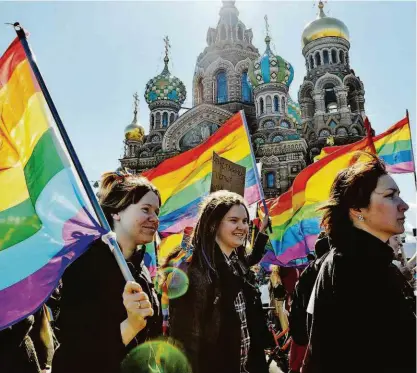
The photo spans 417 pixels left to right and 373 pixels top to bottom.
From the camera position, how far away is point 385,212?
1.95 metres

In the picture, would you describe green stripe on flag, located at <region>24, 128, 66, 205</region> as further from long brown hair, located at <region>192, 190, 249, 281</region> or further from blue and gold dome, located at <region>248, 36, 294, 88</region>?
blue and gold dome, located at <region>248, 36, 294, 88</region>

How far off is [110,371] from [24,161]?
3.80ft

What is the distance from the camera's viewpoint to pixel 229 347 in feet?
7.40

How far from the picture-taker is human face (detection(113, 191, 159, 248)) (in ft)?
7.36

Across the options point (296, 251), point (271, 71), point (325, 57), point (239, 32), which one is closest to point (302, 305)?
point (296, 251)

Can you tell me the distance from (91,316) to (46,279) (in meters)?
0.28

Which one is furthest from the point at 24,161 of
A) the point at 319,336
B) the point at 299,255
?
the point at 299,255

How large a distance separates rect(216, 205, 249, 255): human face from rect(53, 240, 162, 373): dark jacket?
2.82ft

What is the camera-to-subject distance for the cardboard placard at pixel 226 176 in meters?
3.77

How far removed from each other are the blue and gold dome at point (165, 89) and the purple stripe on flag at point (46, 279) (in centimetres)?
2907

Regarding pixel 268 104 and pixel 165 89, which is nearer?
pixel 268 104

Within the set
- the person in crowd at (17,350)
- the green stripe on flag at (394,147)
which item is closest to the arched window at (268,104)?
the green stripe on flag at (394,147)

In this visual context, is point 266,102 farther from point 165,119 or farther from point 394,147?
point 394,147

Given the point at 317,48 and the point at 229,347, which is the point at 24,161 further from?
the point at 317,48
